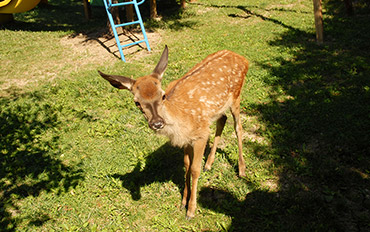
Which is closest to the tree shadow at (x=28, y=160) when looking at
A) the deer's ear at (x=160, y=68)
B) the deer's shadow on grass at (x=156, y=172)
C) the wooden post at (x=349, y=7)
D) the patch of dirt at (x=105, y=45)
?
the deer's shadow on grass at (x=156, y=172)

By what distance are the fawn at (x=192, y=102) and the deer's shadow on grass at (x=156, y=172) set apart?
1.43 ft

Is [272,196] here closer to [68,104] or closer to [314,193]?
[314,193]

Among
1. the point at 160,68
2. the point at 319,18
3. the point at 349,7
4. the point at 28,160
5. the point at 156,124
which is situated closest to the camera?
the point at 156,124

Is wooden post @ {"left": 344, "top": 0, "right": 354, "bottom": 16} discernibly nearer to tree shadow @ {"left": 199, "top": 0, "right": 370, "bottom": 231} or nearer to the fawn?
tree shadow @ {"left": 199, "top": 0, "right": 370, "bottom": 231}

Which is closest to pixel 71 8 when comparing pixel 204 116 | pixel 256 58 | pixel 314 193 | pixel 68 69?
pixel 68 69

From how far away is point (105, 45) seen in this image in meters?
9.41

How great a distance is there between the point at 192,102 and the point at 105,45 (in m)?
7.13

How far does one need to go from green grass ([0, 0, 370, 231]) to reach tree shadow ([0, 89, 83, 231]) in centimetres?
2

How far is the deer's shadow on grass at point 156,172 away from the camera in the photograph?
394 cm

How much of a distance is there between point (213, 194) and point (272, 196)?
82 centimetres

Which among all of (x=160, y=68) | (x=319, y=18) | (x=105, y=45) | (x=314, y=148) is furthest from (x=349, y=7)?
(x=160, y=68)

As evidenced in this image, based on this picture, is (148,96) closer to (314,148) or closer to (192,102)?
(192,102)

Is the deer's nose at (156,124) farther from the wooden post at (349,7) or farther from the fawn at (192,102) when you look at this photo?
the wooden post at (349,7)

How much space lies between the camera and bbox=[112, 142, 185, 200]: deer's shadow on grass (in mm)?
3938
